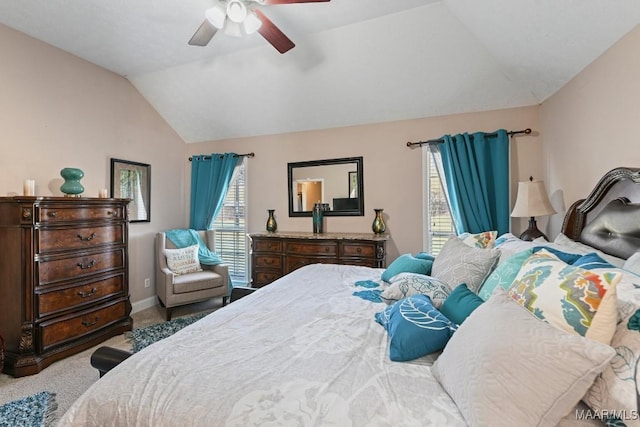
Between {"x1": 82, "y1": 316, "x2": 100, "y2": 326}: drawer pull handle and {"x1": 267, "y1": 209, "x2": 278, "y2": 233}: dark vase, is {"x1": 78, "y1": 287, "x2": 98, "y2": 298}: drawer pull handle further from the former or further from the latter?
{"x1": 267, "y1": 209, "x2": 278, "y2": 233}: dark vase

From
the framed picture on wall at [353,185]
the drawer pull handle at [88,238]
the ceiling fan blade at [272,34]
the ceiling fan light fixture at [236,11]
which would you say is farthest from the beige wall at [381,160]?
the ceiling fan light fixture at [236,11]

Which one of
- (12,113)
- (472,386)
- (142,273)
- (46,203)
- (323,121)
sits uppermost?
(323,121)

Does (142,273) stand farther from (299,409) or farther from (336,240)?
(299,409)

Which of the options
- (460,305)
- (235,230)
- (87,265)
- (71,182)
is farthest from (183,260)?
(460,305)

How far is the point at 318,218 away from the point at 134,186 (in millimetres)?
2414

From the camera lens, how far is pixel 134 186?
12.8 feet

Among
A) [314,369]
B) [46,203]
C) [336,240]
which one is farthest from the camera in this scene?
[336,240]

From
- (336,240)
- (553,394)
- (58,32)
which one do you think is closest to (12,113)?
(58,32)

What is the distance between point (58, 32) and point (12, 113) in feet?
2.82

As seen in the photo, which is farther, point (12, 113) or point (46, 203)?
point (12, 113)

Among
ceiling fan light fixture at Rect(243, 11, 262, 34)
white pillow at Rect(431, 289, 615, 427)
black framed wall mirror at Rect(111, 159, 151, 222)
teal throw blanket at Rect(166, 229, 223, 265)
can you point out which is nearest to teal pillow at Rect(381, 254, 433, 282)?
white pillow at Rect(431, 289, 615, 427)

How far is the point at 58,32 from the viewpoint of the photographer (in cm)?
281

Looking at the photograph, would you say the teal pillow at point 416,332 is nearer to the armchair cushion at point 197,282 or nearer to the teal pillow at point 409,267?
the teal pillow at point 409,267

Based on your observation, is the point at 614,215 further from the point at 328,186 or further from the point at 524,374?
the point at 328,186
